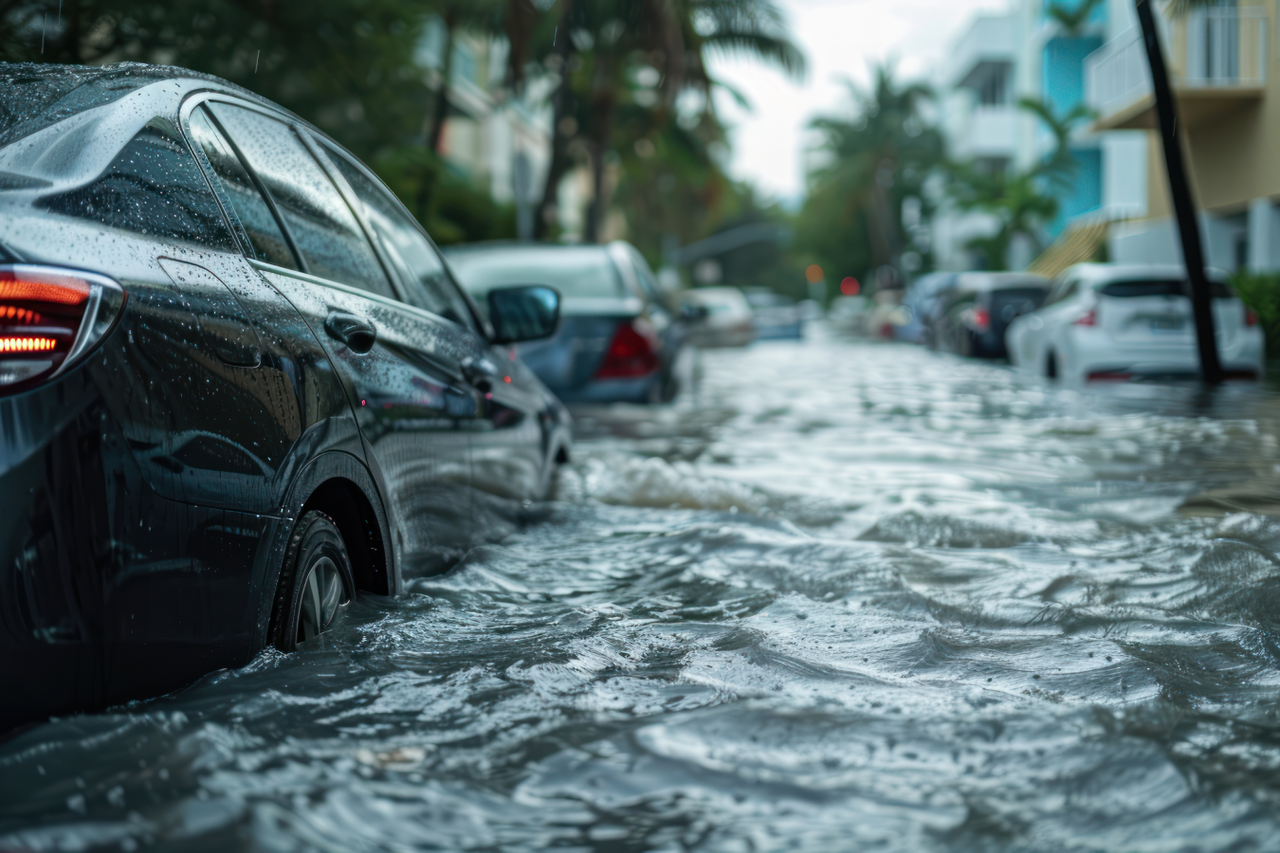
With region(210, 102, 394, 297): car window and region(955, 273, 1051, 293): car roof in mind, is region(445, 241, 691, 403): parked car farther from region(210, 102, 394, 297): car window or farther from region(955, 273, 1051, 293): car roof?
region(955, 273, 1051, 293): car roof

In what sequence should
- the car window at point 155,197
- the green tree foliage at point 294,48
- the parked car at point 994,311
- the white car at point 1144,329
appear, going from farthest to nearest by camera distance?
the parked car at point 994,311, the white car at point 1144,329, the green tree foliage at point 294,48, the car window at point 155,197

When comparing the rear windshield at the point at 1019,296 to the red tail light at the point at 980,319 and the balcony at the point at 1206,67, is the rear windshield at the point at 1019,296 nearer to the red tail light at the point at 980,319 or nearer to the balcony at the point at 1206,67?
the red tail light at the point at 980,319

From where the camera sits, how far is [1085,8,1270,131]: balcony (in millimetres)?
21516

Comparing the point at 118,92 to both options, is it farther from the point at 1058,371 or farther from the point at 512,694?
the point at 1058,371

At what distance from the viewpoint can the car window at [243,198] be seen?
2.90 m

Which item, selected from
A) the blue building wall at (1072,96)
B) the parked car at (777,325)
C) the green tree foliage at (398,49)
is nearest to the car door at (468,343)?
the green tree foliage at (398,49)

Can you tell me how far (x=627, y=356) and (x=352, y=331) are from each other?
5.48 m

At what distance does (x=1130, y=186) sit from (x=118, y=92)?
33.2 metres

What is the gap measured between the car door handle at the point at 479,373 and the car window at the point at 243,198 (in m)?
1.15

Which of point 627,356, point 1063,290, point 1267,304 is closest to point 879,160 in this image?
point 1267,304

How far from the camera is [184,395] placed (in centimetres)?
232

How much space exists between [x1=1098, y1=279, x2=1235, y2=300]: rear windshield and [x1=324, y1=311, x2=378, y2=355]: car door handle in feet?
40.7

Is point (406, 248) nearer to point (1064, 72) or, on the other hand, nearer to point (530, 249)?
point (530, 249)

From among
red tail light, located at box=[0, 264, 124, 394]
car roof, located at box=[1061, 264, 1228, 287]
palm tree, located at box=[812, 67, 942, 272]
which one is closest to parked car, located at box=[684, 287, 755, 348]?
car roof, located at box=[1061, 264, 1228, 287]
